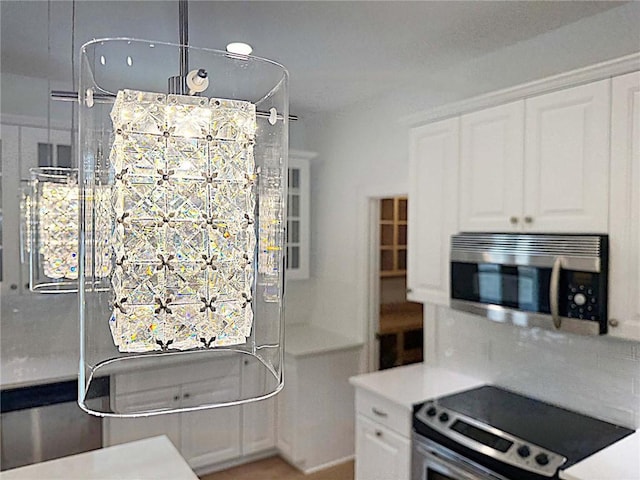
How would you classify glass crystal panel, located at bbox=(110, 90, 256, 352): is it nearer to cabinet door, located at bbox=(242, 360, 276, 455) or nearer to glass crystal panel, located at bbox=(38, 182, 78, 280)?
glass crystal panel, located at bbox=(38, 182, 78, 280)

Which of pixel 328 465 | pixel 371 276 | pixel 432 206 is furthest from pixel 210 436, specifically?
pixel 432 206

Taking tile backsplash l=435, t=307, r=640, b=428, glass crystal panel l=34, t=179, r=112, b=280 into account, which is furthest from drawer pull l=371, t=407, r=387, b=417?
glass crystal panel l=34, t=179, r=112, b=280

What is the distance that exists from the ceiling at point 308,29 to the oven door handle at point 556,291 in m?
1.04

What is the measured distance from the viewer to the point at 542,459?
1800mm

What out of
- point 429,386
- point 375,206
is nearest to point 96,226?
point 429,386

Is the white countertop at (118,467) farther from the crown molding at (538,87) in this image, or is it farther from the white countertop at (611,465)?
the crown molding at (538,87)

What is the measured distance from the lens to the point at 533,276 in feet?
6.58

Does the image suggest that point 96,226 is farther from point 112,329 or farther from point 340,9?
point 340,9

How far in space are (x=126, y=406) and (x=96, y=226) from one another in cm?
39

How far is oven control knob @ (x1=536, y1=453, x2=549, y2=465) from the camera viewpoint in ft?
5.86

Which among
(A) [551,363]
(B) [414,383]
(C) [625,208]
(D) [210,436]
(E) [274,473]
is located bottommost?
(E) [274,473]

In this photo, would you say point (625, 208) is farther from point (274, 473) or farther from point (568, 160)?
point (274, 473)

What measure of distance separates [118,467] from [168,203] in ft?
4.09

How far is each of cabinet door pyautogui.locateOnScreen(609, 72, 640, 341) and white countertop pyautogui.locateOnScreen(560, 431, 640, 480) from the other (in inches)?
16.1
